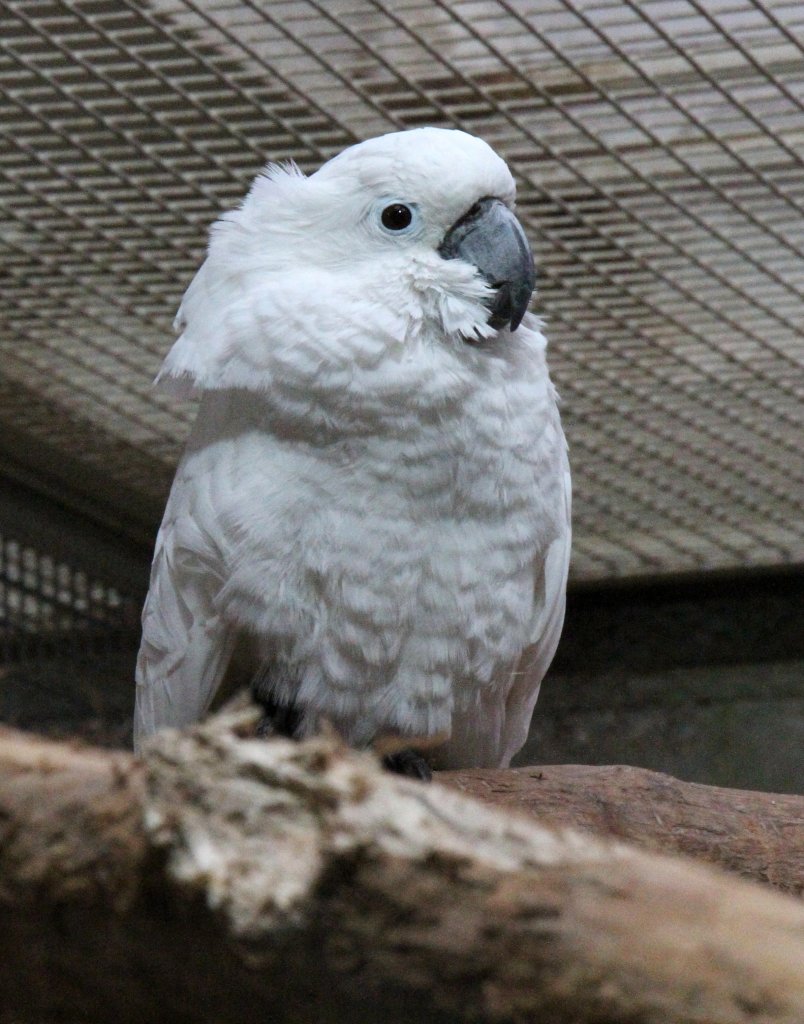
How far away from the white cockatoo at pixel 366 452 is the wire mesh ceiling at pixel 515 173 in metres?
0.37

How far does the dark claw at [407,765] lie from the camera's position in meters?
2.13

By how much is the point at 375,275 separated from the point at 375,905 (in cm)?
148

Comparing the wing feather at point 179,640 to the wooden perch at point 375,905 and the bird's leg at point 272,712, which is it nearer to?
the bird's leg at point 272,712

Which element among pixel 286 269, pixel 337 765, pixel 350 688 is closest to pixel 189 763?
pixel 337 765

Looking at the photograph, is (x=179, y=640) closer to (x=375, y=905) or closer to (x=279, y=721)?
(x=279, y=721)

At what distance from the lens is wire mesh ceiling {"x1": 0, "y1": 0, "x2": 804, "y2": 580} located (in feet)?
7.91

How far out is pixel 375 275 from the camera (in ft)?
6.98

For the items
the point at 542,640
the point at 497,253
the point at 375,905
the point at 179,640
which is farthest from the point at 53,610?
the point at 375,905

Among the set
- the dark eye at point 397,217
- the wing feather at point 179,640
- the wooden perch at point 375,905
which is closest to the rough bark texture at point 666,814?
the wing feather at point 179,640

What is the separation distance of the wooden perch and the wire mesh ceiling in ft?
6.00

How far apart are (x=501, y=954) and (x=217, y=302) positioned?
5.31 feet

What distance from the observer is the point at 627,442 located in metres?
3.49

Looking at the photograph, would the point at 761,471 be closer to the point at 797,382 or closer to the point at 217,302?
the point at 797,382

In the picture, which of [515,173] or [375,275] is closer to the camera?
[375,275]
